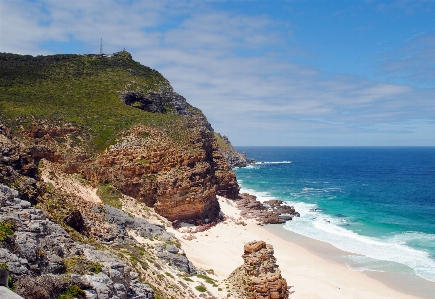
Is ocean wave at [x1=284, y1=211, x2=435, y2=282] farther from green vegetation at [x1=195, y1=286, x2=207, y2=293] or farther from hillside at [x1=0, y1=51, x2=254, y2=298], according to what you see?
green vegetation at [x1=195, y1=286, x2=207, y2=293]

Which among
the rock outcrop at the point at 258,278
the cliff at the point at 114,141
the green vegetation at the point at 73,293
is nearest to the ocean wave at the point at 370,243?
the cliff at the point at 114,141

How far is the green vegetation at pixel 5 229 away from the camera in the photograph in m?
10.0

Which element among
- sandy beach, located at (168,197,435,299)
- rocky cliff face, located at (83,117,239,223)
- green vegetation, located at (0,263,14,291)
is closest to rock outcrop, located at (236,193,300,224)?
sandy beach, located at (168,197,435,299)

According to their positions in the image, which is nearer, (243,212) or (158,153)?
(158,153)

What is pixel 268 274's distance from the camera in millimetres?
21375

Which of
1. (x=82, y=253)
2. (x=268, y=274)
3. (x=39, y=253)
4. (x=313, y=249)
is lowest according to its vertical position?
(x=313, y=249)

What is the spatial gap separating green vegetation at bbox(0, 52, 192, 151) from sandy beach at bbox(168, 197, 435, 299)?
500 inches

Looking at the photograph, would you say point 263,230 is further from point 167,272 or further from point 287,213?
point 167,272

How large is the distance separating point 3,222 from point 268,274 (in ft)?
50.2

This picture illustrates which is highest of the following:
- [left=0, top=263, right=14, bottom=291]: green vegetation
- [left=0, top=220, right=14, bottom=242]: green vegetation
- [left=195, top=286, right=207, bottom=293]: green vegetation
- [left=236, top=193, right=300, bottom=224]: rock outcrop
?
[left=0, top=220, right=14, bottom=242]: green vegetation

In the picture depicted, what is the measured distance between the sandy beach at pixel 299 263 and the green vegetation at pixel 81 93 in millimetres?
12697

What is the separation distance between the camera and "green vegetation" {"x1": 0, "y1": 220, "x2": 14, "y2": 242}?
395 inches

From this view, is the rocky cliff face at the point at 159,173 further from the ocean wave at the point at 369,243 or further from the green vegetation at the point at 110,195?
the ocean wave at the point at 369,243

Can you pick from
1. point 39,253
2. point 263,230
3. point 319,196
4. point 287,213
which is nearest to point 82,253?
point 39,253
